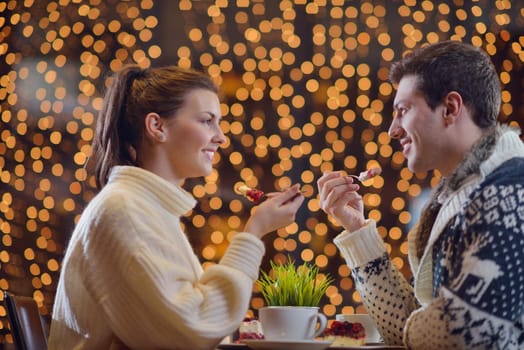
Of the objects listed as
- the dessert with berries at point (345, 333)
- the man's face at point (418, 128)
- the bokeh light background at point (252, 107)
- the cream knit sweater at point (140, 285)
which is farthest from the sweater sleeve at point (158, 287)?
the bokeh light background at point (252, 107)

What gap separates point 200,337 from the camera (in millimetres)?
1336

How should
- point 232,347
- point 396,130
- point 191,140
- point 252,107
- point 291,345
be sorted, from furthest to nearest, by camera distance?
1. point 252,107
2. point 396,130
3. point 191,140
4. point 232,347
5. point 291,345

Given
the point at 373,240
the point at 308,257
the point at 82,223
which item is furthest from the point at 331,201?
the point at 308,257

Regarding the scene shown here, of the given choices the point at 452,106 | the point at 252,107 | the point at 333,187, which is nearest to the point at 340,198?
the point at 333,187

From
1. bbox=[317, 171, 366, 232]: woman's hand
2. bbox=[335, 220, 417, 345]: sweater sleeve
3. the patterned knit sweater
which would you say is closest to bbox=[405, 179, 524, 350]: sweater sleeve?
the patterned knit sweater

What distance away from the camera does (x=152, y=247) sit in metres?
1.38

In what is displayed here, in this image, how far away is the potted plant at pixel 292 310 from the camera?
4.60 feet

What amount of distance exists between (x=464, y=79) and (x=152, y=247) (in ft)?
2.16

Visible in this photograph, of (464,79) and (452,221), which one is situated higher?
(464,79)

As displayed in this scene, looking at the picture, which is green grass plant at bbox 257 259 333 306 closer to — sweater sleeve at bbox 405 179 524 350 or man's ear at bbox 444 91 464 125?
sweater sleeve at bbox 405 179 524 350

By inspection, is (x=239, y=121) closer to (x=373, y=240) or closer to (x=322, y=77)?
(x=322, y=77)

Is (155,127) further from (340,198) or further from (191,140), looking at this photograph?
(340,198)

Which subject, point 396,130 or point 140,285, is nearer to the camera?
point 140,285

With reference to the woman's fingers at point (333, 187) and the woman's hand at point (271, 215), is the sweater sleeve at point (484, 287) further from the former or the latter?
the woman's fingers at point (333, 187)
